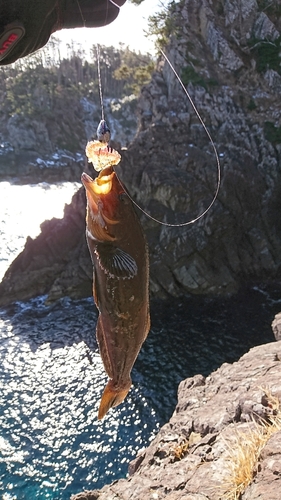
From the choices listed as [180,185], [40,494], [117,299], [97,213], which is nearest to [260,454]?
[117,299]

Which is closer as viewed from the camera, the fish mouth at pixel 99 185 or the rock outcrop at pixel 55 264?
the fish mouth at pixel 99 185

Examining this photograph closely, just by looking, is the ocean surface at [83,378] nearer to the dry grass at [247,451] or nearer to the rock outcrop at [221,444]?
the rock outcrop at [221,444]

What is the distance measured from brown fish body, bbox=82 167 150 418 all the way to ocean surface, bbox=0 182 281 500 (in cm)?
1300

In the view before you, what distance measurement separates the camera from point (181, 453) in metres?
8.43

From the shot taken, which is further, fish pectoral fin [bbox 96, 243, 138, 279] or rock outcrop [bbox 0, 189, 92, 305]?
rock outcrop [bbox 0, 189, 92, 305]

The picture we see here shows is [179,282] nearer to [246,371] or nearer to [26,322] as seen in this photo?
[26,322]

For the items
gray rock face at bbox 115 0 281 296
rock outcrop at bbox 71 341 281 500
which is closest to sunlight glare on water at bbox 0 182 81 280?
gray rock face at bbox 115 0 281 296

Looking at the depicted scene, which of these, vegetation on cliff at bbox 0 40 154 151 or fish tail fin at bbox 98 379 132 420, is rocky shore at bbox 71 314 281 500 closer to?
fish tail fin at bbox 98 379 132 420

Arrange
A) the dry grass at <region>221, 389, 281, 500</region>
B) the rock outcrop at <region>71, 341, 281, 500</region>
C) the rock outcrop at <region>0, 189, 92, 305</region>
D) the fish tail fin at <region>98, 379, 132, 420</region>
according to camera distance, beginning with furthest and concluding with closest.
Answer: the rock outcrop at <region>0, 189, 92, 305</region>, the rock outcrop at <region>71, 341, 281, 500</region>, the dry grass at <region>221, 389, 281, 500</region>, the fish tail fin at <region>98, 379, 132, 420</region>

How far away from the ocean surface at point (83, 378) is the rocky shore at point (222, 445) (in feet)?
16.9

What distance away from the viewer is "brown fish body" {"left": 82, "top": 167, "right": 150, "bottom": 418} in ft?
12.0

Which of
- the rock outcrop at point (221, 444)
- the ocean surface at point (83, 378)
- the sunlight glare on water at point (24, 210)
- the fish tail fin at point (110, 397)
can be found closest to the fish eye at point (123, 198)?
the fish tail fin at point (110, 397)

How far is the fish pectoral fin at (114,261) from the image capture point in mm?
3664

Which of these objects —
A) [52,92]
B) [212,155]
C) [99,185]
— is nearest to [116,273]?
[99,185]
